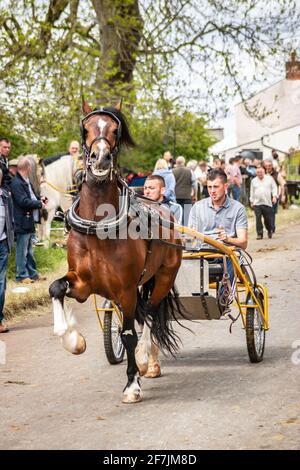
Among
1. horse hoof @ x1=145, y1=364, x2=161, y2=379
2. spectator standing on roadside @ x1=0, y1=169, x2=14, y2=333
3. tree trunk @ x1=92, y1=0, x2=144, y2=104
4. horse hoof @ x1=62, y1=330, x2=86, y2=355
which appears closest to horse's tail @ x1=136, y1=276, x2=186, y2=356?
horse hoof @ x1=145, y1=364, x2=161, y2=379

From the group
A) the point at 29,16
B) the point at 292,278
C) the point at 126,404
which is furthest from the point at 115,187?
the point at 29,16

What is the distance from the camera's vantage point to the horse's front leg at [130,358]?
7082 mm

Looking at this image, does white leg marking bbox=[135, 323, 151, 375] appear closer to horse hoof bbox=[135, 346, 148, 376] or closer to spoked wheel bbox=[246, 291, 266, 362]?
horse hoof bbox=[135, 346, 148, 376]

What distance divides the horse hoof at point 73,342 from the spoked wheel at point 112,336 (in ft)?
4.48

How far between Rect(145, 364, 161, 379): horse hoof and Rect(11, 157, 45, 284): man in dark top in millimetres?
5543

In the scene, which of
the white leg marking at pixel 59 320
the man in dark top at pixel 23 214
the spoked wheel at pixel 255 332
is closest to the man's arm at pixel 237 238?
the spoked wheel at pixel 255 332

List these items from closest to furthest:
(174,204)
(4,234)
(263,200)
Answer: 1. (174,204)
2. (4,234)
3. (263,200)

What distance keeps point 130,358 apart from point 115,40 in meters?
13.9

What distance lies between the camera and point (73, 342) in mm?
6934

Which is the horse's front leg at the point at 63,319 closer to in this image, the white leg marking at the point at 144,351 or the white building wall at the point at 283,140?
the white leg marking at the point at 144,351

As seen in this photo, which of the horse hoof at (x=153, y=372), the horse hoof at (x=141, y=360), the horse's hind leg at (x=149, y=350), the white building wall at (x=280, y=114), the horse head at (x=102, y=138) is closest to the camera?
the horse head at (x=102, y=138)

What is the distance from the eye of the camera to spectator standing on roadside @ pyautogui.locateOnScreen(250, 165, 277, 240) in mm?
21109

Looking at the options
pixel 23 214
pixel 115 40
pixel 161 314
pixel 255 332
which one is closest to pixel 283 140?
pixel 115 40

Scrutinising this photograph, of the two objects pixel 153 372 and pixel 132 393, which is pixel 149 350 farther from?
pixel 132 393
